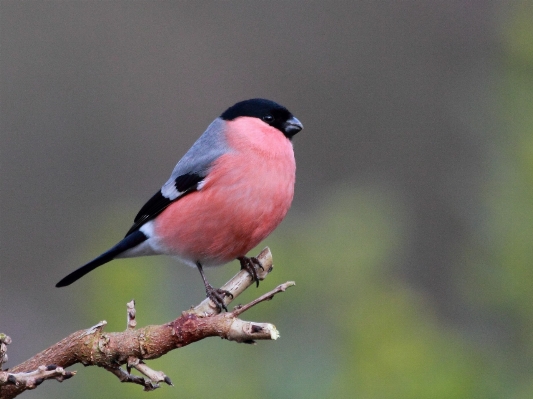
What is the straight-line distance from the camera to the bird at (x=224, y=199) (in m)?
2.70

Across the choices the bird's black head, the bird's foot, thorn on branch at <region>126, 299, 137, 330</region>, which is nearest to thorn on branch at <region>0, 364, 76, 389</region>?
thorn on branch at <region>126, 299, 137, 330</region>

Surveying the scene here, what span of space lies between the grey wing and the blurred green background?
0.88 feet

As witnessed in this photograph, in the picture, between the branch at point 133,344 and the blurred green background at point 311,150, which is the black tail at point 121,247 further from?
the branch at point 133,344

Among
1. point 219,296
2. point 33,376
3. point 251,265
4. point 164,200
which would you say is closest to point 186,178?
point 164,200

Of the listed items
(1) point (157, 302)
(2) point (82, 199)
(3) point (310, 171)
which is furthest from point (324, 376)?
(2) point (82, 199)

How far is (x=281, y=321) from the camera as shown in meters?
2.97

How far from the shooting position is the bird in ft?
8.86

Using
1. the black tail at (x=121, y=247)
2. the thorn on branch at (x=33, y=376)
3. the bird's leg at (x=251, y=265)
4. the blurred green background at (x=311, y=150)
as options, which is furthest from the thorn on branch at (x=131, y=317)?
the blurred green background at (x=311, y=150)

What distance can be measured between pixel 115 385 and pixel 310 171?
2.83m

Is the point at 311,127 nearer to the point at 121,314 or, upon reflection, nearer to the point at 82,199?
the point at 82,199

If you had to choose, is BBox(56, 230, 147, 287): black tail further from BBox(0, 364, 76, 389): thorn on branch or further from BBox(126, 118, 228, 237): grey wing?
BBox(0, 364, 76, 389): thorn on branch

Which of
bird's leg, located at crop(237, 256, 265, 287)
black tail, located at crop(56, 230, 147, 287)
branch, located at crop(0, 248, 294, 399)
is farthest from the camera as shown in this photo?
black tail, located at crop(56, 230, 147, 287)

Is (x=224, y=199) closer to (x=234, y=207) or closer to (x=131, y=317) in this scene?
(x=234, y=207)

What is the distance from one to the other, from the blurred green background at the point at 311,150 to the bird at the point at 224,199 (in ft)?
0.78
